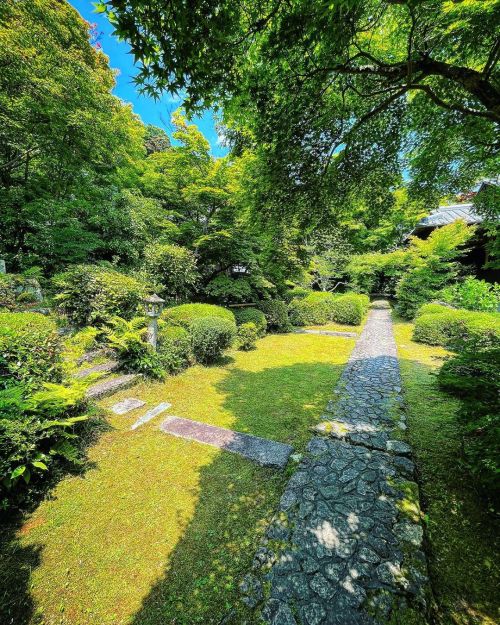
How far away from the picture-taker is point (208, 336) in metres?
7.07

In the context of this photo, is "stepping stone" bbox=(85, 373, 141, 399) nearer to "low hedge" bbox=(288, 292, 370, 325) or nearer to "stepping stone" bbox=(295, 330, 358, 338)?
"stepping stone" bbox=(295, 330, 358, 338)

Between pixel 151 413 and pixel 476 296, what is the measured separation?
1336 cm

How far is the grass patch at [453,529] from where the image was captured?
74.9 inches

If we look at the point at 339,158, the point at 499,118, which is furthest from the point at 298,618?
the point at 339,158

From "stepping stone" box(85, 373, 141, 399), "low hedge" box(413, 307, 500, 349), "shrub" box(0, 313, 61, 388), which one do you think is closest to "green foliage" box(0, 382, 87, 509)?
"shrub" box(0, 313, 61, 388)

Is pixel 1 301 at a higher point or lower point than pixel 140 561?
higher

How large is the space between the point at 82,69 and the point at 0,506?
992cm

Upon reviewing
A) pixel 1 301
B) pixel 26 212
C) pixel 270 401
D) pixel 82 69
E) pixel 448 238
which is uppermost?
pixel 82 69

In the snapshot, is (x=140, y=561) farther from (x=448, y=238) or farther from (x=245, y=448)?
(x=448, y=238)

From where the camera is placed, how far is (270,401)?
536 centimetres

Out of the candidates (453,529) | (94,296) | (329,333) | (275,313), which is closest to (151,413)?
(94,296)

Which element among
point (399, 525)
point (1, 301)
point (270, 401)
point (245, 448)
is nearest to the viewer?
point (399, 525)

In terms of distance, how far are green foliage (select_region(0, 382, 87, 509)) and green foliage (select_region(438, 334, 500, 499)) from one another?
4.42 m

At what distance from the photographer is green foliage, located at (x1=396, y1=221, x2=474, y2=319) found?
13227 mm
